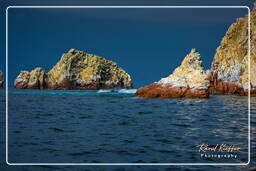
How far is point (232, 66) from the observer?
6031cm

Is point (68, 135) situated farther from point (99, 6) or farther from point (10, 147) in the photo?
point (99, 6)

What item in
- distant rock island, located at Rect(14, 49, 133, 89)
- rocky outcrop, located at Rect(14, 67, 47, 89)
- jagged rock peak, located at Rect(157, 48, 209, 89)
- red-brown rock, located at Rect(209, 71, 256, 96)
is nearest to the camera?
jagged rock peak, located at Rect(157, 48, 209, 89)

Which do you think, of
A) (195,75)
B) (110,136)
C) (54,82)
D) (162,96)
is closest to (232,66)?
(195,75)

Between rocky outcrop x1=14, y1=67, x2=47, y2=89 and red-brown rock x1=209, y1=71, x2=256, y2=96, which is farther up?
rocky outcrop x1=14, y1=67, x2=47, y2=89

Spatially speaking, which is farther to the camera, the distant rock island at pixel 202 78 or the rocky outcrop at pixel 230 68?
the rocky outcrop at pixel 230 68

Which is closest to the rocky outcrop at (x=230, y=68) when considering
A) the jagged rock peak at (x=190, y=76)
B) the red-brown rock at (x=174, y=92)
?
the jagged rock peak at (x=190, y=76)

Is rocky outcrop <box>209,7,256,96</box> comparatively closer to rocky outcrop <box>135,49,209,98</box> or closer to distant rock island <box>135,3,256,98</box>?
distant rock island <box>135,3,256,98</box>

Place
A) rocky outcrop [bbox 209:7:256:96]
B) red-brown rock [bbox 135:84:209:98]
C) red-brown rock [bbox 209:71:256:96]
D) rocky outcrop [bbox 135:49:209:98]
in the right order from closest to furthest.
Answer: red-brown rock [bbox 135:84:209:98], rocky outcrop [bbox 135:49:209:98], rocky outcrop [bbox 209:7:256:96], red-brown rock [bbox 209:71:256:96]

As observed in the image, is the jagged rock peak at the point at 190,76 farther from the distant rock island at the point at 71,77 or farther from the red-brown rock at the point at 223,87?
the distant rock island at the point at 71,77

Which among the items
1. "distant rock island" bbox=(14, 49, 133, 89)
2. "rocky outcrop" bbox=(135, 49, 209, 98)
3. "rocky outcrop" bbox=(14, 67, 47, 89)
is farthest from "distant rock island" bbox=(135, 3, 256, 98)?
"rocky outcrop" bbox=(14, 67, 47, 89)

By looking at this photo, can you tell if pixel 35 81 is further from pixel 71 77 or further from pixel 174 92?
pixel 174 92

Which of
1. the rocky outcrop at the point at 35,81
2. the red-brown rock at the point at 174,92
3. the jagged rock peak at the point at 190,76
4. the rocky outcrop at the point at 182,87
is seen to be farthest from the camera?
the rocky outcrop at the point at 35,81

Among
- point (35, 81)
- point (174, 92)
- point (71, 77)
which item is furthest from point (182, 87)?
point (35, 81)

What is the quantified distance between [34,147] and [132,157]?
3.38m
